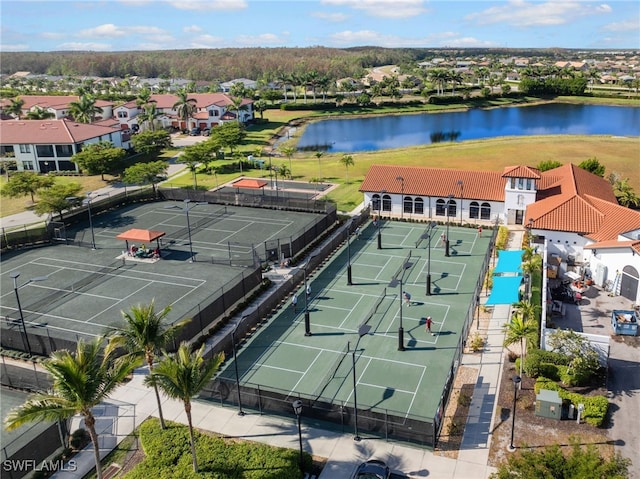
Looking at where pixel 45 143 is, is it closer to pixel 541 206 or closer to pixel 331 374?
pixel 541 206

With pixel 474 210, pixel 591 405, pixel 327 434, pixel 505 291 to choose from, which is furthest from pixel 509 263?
pixel 327 434

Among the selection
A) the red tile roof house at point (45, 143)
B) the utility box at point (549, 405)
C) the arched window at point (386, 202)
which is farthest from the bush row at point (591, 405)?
the red tile roof house at point (45, 143)

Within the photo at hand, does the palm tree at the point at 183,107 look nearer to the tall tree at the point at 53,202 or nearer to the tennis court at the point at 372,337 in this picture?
the tall tree at the point at 53,202

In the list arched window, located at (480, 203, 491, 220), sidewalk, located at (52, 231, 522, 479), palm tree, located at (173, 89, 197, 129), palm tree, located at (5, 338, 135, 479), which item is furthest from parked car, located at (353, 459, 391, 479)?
palm tree, located at (173, 89, 197, 129)

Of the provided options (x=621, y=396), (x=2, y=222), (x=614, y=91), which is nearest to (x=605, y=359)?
(x=621, y=396)

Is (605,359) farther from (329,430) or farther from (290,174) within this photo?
(290,174)

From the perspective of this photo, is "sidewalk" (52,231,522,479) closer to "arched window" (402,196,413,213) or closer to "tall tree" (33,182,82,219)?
"tall tree" (33,182,82,219)
